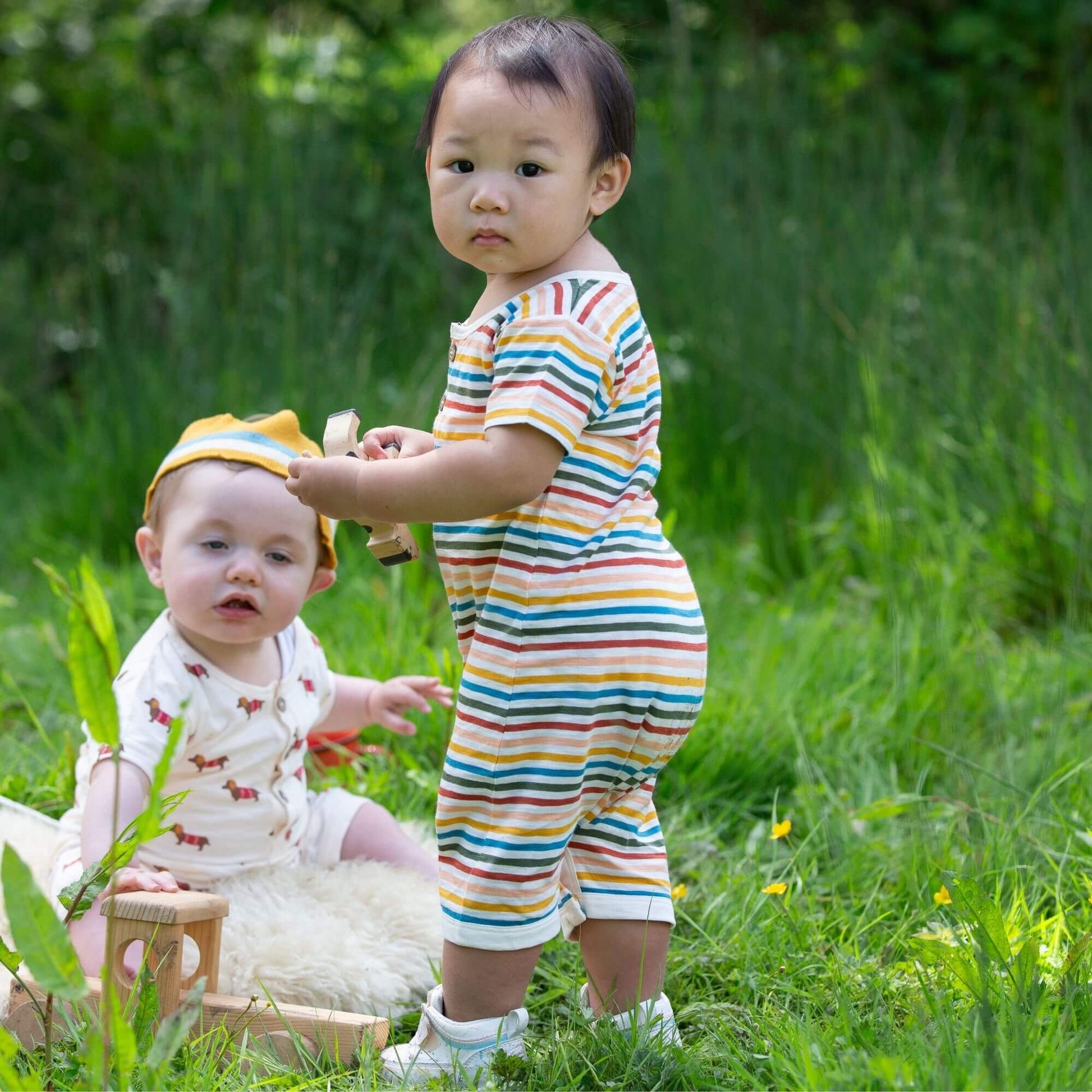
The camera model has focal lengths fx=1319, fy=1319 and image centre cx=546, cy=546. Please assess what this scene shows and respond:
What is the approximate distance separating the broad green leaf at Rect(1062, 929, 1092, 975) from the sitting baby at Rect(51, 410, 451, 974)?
3.20 feet

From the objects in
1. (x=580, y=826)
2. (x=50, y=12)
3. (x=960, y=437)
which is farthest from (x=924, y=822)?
(x=50, y=12)

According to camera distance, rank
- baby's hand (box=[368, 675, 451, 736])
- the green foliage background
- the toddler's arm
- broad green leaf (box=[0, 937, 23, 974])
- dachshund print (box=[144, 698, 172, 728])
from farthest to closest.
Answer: the green foliage background → baby's hand (box=[368, 675, 451, 736]) → dachshund print (box=[144, 698, 172, 728]) → the toddler's arm → broad green leaf (box=[0, 937, 23, 974])

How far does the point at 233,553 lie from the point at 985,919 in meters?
1.15

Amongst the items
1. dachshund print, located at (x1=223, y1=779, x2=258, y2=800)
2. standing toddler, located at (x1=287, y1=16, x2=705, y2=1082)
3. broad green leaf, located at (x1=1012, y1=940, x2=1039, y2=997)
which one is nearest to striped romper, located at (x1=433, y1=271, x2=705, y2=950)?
standing toddler, located at (x1=287, y1=16, x2=705, y2=1082)

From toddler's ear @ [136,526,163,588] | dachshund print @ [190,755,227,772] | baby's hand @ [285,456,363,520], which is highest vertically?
baby's hand @ [285,456,363,520]

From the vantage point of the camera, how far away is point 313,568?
2072 millimetres

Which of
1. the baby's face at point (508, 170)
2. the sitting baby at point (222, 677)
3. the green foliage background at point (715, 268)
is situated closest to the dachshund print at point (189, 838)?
the sitting baby at point (222, 677)

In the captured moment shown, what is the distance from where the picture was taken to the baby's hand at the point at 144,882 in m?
1.67

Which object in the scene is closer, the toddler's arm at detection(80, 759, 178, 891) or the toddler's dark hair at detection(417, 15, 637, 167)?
the toddler's dark hair at detection(417, 15, 637, 167)

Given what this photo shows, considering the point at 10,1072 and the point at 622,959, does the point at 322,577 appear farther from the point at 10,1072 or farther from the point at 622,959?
the point at 10,1072

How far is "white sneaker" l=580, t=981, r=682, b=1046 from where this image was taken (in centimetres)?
156

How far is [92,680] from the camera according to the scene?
109 cm

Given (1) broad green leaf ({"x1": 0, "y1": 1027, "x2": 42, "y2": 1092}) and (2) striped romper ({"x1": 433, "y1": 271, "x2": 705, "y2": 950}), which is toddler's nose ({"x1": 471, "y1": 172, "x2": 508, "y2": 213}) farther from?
(1) broad green leaf ({"x1": 0, "y1": 1027, "x2": 42, "y2": 1092})

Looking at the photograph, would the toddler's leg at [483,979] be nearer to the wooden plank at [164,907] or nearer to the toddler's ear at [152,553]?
the wooden plank at [164,907]
